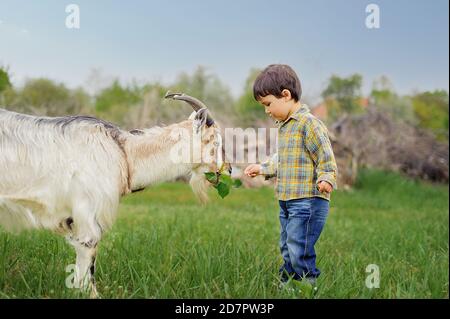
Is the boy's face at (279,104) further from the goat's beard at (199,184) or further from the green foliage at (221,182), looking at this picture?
the goat's beard at (199,184)

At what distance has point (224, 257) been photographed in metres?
4.41

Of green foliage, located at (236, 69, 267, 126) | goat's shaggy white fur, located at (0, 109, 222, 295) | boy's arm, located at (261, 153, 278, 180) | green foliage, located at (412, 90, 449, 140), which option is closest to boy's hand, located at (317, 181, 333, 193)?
boy's arm, located at (261, 153, 278, 180)

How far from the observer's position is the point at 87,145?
3.51 m

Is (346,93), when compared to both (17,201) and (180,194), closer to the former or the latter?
(180,194)

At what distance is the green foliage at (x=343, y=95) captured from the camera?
54.5 feet

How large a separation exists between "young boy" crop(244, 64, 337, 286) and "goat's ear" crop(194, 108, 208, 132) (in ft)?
1.22

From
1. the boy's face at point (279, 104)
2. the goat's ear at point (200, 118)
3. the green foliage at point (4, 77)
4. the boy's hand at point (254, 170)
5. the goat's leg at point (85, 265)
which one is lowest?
the goat's leg at point (85, 265)

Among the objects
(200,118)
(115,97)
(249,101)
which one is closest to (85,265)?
(200,118)

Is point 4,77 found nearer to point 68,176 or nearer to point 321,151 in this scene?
point 68,176

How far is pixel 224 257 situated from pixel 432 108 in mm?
16649

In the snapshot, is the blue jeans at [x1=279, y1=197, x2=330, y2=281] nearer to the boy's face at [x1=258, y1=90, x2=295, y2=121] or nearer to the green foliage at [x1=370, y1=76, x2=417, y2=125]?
the boy's face at [x1=258, y1=90, x2=295, y2=121]

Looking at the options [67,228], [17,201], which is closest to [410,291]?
[67,228]

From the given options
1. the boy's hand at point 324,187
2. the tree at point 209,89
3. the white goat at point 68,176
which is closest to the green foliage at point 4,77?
the white goat at point 68,176

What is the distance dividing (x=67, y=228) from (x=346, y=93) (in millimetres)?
15141
